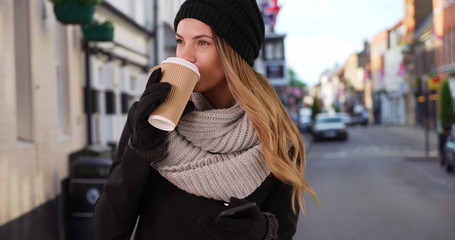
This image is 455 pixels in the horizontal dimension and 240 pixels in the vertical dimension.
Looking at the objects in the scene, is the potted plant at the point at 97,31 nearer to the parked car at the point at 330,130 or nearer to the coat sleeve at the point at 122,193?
the coat sleeve at the point at 122,193

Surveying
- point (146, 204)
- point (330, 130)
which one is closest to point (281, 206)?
point (146, 204)

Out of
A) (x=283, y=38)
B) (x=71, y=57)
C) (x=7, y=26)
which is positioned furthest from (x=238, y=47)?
(x=283, y=38)

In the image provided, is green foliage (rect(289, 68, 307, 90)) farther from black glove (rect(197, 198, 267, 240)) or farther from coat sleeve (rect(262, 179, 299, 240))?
black glove (rect(197, 198, 267, 240))

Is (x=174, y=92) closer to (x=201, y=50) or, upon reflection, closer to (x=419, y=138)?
(x=201, y=50)

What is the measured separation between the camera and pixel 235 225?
1.59 meters

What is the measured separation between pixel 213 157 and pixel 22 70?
5.07 meters

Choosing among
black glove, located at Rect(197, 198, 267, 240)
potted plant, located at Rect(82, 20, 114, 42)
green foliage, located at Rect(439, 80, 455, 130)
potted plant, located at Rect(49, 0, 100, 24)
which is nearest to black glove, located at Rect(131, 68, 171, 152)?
black glove, located at Rect(197, 198, 267, 240)

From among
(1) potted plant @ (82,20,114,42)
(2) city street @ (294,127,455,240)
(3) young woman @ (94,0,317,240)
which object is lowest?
(2) city street @ (294,127,455,240)

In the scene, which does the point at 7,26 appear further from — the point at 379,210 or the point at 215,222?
the point at 379,210

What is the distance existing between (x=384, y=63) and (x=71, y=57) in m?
60.7

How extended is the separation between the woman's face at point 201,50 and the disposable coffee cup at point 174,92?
6.5 inches

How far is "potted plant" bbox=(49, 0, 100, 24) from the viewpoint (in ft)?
21.6

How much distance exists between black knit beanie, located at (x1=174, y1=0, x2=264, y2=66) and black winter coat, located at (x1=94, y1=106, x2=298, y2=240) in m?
0.40

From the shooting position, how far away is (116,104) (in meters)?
11.3
